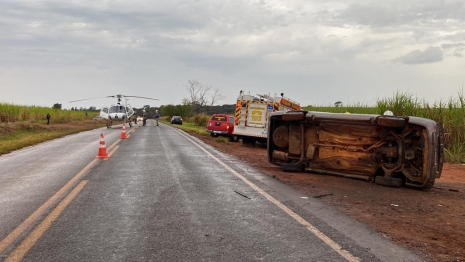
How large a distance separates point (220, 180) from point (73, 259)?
19.1 feet

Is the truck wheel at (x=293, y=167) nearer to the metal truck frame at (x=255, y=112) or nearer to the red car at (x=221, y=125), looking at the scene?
the metal truck frame at (x=255, y=112)

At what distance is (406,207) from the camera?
8.20 meters

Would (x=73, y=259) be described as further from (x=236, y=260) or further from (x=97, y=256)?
(x=236, y=260)

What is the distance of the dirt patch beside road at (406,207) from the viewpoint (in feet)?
19.3

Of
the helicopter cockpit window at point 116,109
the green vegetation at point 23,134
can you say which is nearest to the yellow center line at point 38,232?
the green vegetation at point 23,134

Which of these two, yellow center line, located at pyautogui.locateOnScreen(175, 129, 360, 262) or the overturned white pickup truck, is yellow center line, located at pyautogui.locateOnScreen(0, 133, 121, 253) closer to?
yellow center line, located at pyautogui.locateOnScreen(175, 129, 360, 262)

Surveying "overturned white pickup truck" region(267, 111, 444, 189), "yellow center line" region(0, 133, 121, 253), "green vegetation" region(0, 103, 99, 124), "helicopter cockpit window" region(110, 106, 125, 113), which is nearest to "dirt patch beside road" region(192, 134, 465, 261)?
"overturned white pickup truck" region(267, 111, 444, 189)

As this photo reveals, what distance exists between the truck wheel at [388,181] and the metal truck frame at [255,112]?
13.0m

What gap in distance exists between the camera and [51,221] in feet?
21.2

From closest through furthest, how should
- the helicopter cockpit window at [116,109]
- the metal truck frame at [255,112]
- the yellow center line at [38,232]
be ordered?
the yellow center line at [38,232], the metal truck frame at [255,112], the helicopter cockpit window at [116,109]

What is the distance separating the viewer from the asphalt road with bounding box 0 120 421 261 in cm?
512

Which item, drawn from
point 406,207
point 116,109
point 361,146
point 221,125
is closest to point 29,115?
point 116,109

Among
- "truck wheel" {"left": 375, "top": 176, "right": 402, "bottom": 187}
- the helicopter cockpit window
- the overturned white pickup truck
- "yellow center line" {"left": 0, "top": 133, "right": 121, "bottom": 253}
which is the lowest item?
"yellow center line" {"left": 0, "top": 133, "right": 121, "bottom": 253}

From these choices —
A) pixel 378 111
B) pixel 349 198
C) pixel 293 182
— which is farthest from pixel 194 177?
pixel 378 111
